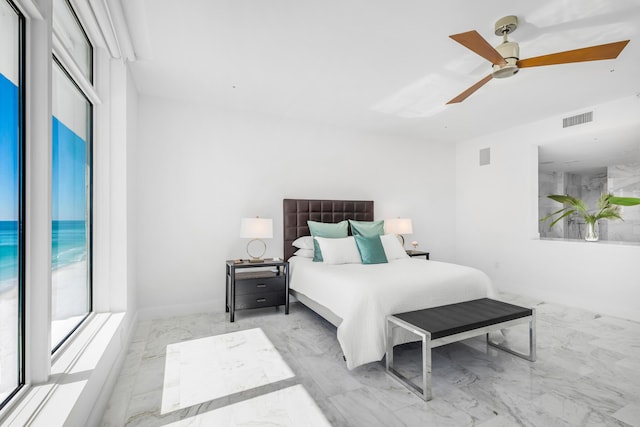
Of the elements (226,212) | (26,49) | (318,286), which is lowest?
(318,286)

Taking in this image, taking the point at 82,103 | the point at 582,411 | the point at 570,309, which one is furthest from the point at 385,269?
the point at 82,103

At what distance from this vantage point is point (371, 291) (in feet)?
8.59

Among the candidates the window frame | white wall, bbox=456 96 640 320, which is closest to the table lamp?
white wall, bbox=456 96 640 320

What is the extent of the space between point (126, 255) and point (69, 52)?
1.64 metres

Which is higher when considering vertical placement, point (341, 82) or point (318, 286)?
point (341, 82)

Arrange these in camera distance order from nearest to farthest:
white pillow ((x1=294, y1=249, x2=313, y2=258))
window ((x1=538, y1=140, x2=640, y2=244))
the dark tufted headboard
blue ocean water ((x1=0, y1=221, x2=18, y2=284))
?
blue ocean water ((x1=0, y1=221, x2=18, y2=284)), white pillow ((x1=294, y1=249, x2=313, y2=258)), the dark tufted headboard, window ((x1=538, y1=140, x2=640, y2=244))

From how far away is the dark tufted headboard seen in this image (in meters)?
4.53

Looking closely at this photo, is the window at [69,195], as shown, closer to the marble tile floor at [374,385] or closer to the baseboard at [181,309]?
the marble tile floor at [374,385]

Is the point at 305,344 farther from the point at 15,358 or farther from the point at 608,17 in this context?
the point at 608,17

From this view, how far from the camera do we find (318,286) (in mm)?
3316

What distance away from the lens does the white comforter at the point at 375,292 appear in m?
2.50

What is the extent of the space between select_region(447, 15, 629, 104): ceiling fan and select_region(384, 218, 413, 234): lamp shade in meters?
2.85

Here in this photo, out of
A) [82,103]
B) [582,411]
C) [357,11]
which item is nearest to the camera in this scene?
[582,411]

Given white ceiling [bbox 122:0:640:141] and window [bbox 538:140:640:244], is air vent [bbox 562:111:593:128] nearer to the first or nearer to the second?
white ceiling [bbox 122:0:640:141]
